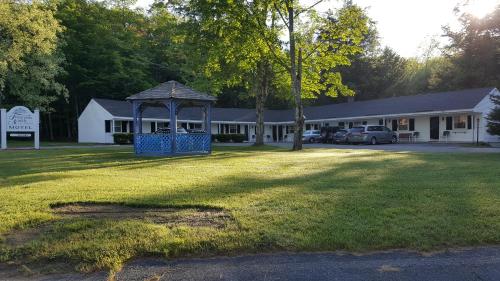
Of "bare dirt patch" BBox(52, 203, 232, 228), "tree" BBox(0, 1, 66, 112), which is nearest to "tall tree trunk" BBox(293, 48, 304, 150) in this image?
"bare dirt patch" BBox(52, 203, 232, 228)

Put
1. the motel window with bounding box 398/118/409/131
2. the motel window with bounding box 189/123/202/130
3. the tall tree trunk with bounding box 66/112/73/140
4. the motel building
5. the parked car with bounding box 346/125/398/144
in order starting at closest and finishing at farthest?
the motel building < the parked car with bounding box 346/125/398/144 < the motel window with bounding box 398/118/409/131 < the motel window with bounding box 189/123/202/130 < the tall tree trunk with bounding box 66/112/73/140

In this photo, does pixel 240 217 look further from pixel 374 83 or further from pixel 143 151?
pixel 374 83

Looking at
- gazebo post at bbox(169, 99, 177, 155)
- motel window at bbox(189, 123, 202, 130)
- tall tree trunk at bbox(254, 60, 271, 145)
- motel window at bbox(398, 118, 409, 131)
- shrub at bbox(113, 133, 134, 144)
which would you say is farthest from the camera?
motel window at bbox(189, 123, 202, 130)

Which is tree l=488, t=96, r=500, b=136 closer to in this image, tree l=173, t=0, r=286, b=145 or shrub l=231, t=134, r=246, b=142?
tree l=173, t=0, r=286, b=145

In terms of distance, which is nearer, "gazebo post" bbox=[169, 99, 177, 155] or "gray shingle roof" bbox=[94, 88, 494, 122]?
"gazebo post" bbox=[169, 99, 177, 155]

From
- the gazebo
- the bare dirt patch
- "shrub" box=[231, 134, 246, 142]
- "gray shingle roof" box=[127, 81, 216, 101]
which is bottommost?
the bare dirt patch

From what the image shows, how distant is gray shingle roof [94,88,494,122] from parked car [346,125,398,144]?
11.0 ft

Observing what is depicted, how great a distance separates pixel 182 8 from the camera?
106 feet

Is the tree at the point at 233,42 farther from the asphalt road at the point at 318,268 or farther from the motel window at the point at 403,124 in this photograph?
the asphalt road at the point at 318,268

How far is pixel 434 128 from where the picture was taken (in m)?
37.0

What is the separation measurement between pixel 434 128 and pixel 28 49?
109ft

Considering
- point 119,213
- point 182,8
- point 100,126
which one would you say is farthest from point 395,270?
point 100,126

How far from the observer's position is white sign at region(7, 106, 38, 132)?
27.0m

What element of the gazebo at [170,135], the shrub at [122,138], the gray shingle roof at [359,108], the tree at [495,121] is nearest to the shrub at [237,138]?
the gray shingle roof at [359,108]
